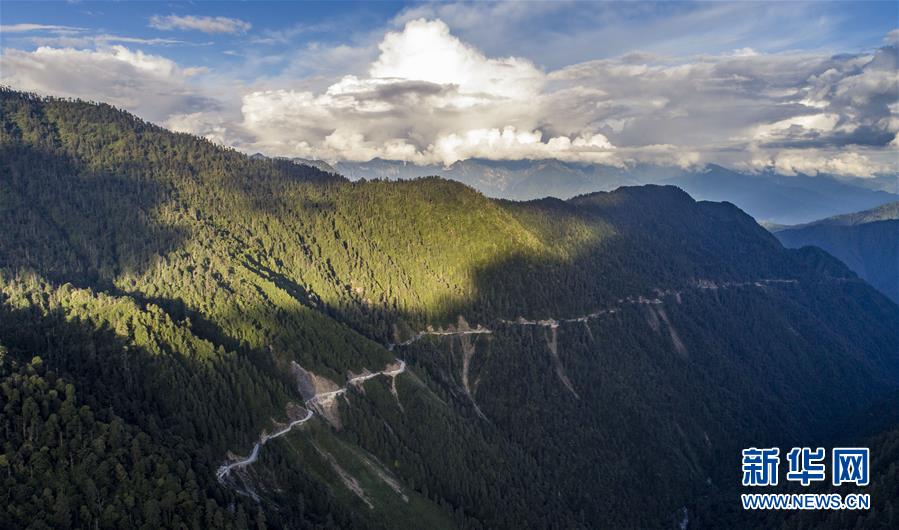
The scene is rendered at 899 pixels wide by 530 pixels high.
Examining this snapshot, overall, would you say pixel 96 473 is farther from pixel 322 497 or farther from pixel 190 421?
pixel 322 497

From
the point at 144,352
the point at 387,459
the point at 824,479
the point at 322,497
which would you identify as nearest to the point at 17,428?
the point at 144,352
